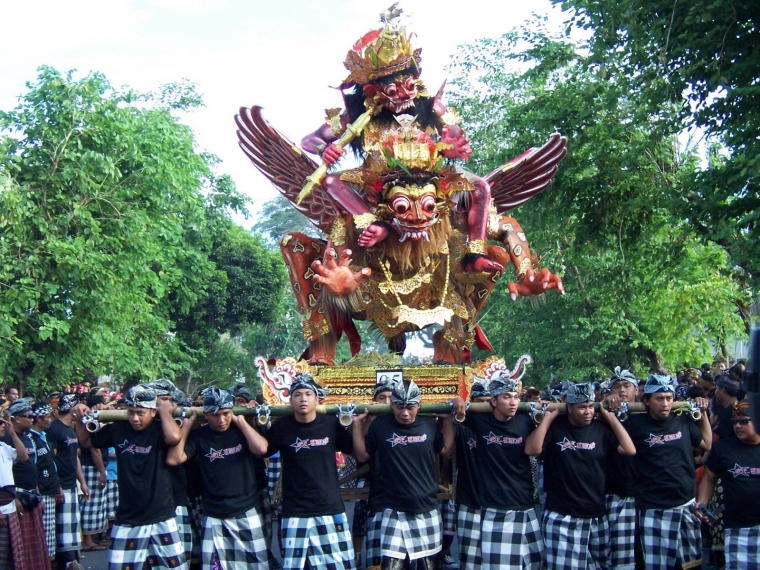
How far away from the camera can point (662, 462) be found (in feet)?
22.4

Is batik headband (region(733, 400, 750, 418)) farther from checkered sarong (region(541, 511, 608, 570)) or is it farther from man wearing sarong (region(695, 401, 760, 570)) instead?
checkered sarong (region(541, 511, 608, 570))

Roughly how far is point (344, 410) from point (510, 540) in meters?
1.42

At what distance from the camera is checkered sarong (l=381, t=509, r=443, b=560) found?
6.65m

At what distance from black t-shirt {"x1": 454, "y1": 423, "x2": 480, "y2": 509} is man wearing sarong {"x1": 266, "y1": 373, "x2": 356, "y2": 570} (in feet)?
2.62

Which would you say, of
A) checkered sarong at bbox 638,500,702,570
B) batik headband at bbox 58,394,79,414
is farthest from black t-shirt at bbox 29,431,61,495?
checkered sarong at bbox 638,500,702,570

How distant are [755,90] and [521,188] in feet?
11.4

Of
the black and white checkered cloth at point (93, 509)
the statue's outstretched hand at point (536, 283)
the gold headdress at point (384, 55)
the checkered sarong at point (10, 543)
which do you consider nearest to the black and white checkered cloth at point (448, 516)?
the statue's outstretched hand at point (536, 283)

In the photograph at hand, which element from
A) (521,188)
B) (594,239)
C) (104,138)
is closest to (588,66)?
(521,188)

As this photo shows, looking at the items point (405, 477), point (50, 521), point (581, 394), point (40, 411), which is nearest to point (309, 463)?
point (405, 477)

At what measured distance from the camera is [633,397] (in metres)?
7.80

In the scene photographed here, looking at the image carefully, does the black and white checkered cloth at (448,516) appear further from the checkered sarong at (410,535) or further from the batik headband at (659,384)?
the batik headband at (659,384)

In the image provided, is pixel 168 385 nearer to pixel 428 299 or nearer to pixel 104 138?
pixel 428 299

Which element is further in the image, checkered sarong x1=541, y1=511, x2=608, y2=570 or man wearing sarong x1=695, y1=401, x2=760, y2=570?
checkered sarong x1=541, y1=511, x2=608, y2=570

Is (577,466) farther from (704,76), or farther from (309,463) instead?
(704,76)
